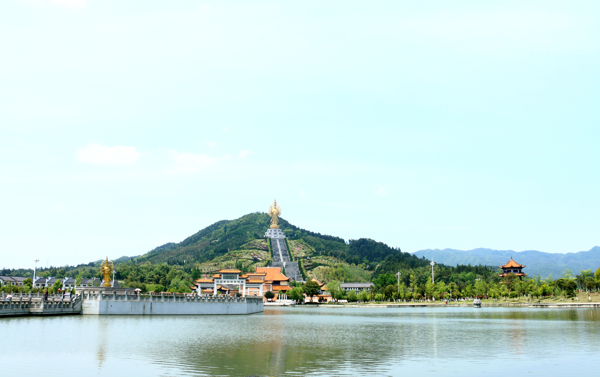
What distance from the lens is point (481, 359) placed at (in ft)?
88.3

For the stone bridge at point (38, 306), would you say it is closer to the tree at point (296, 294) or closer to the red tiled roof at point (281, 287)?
the tree at point (296, 294)

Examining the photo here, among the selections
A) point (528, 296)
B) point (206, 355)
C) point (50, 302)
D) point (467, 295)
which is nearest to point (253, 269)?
point (467, 295)

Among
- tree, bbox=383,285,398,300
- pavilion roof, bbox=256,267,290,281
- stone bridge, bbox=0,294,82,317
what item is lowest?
tree, bbox=383,285,398,300

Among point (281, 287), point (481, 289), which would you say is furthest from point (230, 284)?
point (481, 289)

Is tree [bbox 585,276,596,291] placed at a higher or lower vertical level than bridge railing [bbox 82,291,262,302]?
higher

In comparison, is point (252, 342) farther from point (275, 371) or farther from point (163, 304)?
point (163, 304)

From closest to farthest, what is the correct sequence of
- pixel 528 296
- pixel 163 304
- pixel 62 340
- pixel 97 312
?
pixel 62 340 < pixel 97 312 < pixel 163 304 < pixel 528 296

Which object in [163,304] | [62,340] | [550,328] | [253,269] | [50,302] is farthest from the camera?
[253,269]

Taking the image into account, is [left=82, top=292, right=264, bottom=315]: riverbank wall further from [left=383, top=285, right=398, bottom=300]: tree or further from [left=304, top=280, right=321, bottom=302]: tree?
[left=304, top=280, right=321, bottom=302]: tree

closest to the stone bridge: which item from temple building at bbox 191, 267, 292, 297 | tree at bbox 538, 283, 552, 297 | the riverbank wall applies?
the riverbank wall

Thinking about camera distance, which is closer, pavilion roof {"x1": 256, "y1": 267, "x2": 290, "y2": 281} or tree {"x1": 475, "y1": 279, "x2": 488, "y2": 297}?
tree {"x1": 475, "y1": 279, "x2": 488, "y2": 297}

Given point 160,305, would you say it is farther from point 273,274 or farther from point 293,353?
point 273,274

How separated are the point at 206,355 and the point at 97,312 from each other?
43.0 meters

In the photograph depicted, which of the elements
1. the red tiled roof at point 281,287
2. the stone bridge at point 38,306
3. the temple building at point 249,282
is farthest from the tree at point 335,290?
the stone bridge at point 38,306
